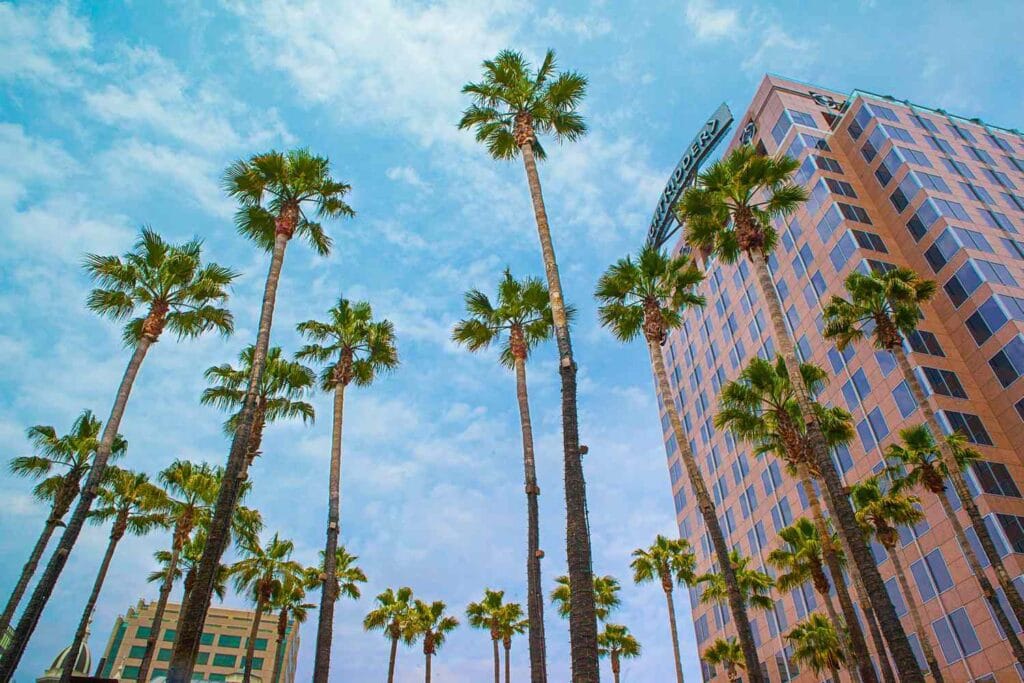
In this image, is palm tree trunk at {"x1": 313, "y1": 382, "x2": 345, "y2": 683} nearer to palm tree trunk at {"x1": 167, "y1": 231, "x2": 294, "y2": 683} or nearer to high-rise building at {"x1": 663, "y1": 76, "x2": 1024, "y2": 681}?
palm tree trunk at {"x1": 167, "y1": 231, "x2": 294, "y2": 683}

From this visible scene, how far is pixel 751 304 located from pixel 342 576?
1635 inches

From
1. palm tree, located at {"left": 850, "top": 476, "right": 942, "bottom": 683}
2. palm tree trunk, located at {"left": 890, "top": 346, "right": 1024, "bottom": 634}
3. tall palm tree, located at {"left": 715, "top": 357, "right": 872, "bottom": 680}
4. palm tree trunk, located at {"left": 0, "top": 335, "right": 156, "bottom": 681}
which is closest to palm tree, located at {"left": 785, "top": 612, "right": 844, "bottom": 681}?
palm tree, located at {"left": 850, "top": 476, "right": 942, "bottom": 683}

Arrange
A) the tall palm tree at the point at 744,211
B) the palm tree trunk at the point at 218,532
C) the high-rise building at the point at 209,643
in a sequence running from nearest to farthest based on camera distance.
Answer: the palm tree trunk at the point at 218,532 < the tall palm tree at the point at 744,211 < the high-rise building at the point at 209,643

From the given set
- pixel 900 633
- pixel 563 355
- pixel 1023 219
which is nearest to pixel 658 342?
pixel 563 355

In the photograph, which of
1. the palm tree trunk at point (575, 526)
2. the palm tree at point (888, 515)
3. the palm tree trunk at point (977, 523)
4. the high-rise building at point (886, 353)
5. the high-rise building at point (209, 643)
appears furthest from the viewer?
the high-rise building at point (209, 643)

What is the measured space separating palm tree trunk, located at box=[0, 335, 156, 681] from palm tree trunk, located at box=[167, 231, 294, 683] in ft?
21.7

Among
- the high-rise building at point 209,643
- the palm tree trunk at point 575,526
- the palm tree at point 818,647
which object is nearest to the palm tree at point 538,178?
the palm tree trunk at point 575,526

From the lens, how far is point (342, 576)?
3938 centimetres

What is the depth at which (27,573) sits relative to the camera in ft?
81.9

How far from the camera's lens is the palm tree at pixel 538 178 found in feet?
37.9

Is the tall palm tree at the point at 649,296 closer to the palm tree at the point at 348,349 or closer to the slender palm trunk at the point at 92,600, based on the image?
the palm tree at the point at 348,349

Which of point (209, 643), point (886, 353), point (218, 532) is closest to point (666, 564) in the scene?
point (886, 353)

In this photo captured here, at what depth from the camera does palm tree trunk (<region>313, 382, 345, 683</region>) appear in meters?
20.9

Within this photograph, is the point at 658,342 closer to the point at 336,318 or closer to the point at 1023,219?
the point at 336,318
